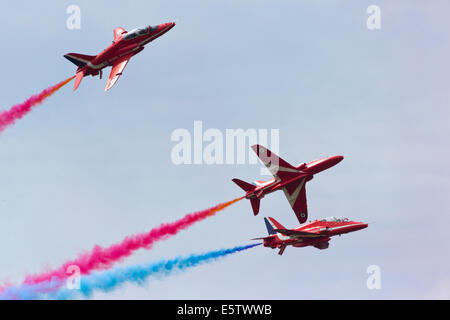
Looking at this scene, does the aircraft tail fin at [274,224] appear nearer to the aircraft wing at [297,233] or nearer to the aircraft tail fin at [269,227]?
the aircraft tail fin at [269,227]

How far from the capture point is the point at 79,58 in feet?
397

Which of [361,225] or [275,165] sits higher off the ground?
[275,165]

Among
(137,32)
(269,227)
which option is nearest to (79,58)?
(137,32)

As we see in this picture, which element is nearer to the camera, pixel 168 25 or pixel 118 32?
pixel 168 25

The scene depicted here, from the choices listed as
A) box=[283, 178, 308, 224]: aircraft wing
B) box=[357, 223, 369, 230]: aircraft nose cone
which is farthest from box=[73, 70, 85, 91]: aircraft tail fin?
box=[357, 223, 369, 230]: aircraft nose cone

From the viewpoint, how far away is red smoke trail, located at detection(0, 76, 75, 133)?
4791 inches

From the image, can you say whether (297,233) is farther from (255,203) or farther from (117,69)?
(117,69)

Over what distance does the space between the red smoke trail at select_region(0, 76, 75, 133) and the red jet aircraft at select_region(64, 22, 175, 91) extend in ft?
7.27

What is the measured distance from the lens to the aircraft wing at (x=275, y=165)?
397 ft

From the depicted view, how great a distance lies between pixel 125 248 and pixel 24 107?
1924 cm

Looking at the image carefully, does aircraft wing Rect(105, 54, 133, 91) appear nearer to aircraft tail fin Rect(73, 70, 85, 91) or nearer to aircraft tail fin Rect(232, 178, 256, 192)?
aircraft tail fin Rect(73, 70, 85, 91)
